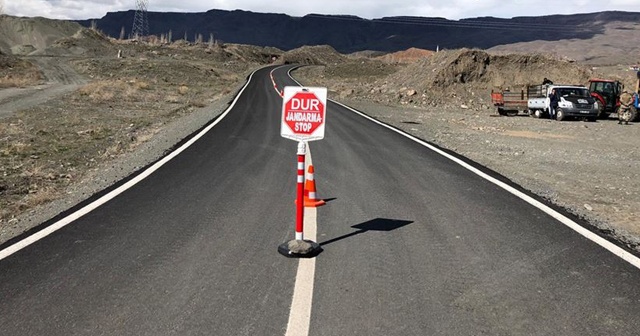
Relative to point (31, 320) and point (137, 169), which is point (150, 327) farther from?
point (137, 169)

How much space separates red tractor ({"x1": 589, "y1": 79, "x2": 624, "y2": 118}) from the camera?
1035 inches

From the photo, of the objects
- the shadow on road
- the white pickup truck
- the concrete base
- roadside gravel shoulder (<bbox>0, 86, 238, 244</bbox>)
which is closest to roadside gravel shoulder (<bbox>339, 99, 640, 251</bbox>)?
the white pickup truck

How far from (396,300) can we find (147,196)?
481 cm

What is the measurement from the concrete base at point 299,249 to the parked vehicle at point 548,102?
22991 millimetres

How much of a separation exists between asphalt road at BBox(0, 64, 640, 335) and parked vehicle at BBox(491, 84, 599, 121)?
18.9 meters

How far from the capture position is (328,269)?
16.4 ft

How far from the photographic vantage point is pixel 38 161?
1248 centimetres

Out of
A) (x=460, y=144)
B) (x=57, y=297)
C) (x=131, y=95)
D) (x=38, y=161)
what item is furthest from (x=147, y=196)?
(x=131, y=95)

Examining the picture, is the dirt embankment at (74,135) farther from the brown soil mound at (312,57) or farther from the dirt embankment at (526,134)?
the brown soil mound at (312,57)

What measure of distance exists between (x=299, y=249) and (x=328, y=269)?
461mm

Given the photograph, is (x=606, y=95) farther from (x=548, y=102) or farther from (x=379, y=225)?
(x=379, y=225)

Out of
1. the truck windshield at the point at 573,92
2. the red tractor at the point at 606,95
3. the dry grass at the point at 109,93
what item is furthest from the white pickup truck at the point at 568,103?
the dry grass at the point at 109,93

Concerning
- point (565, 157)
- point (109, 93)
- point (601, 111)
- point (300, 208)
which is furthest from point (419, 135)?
point (109, 93)

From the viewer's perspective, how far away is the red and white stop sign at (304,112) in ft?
18.1
